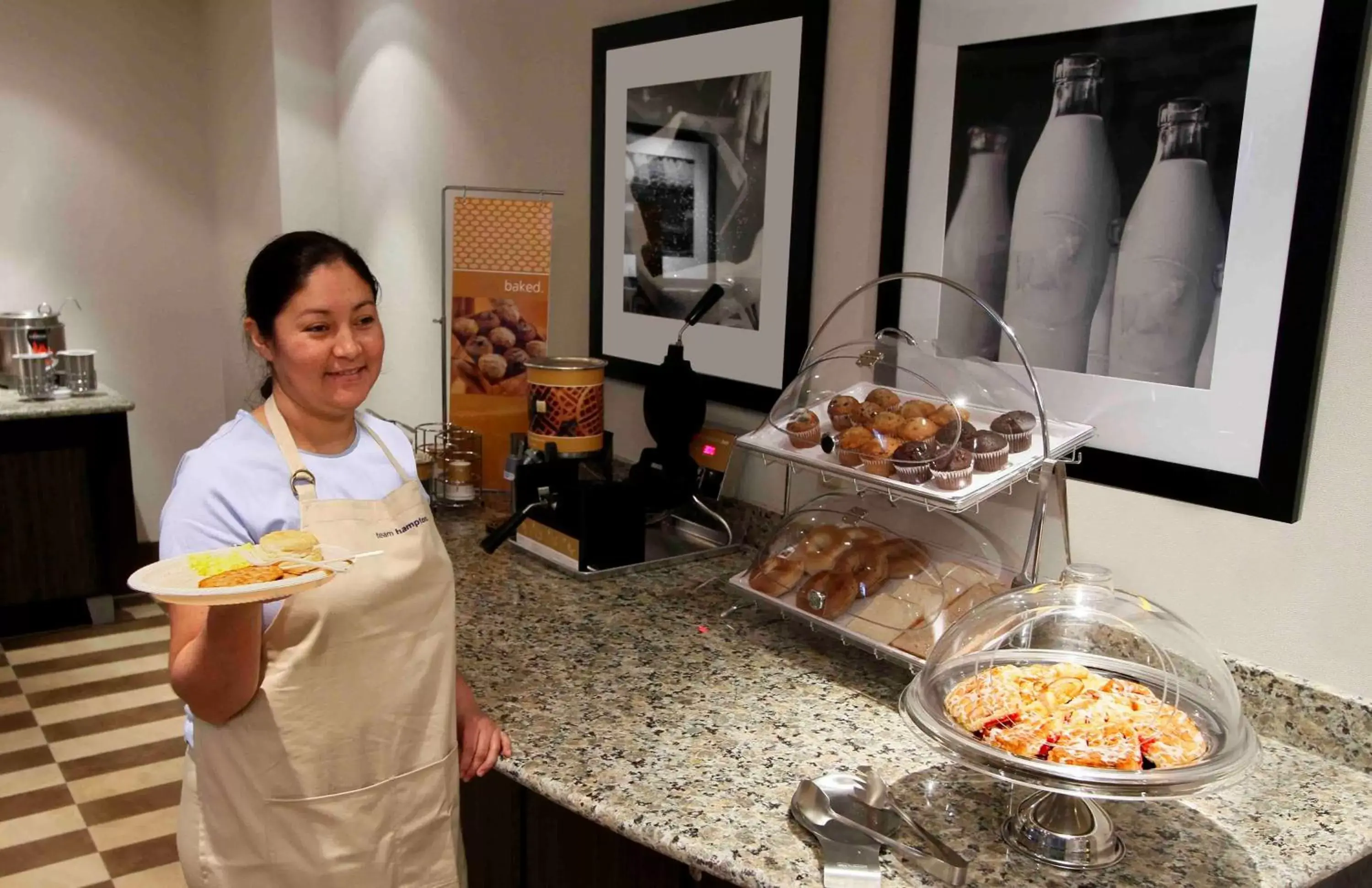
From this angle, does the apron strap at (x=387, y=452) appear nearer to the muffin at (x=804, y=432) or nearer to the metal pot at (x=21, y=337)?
the muffin at (x=804, y=432)

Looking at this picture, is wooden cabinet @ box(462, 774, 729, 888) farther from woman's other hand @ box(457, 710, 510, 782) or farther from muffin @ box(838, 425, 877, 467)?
muffin @ box(838, 425, 877, 467)

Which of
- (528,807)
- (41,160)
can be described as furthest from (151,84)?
(528,807)

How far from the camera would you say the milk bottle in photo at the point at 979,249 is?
1.64 metres

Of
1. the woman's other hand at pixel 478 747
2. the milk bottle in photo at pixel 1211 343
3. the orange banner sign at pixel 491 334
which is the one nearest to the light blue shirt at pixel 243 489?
the woman's other hand at pixel 478 747

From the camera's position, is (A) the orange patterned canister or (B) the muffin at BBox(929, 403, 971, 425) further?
(A) the orange patterned canister

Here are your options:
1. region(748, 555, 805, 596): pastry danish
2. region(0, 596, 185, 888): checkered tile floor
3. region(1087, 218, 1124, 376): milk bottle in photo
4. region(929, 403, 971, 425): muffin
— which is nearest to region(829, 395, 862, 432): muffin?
region(929, 403, 971, 425): muffin

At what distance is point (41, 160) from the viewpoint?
13.0 feet

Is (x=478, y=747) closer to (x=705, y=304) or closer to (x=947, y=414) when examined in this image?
(x=947, y=414)

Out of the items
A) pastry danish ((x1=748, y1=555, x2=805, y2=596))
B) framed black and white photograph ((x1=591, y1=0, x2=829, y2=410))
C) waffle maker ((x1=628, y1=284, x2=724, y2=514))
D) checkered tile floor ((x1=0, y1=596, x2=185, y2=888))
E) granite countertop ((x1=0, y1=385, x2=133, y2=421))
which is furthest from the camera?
granite countertop ((x1=0, y1=385, x2=133, y2=421))

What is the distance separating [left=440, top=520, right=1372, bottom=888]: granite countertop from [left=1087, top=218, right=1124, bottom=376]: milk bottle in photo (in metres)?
0.47

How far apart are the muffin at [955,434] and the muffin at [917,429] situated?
0.01m

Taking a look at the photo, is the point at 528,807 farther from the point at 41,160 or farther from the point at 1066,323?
the point at 41,160

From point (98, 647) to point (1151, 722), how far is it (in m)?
3.67

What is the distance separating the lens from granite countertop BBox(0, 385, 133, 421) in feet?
11.5
